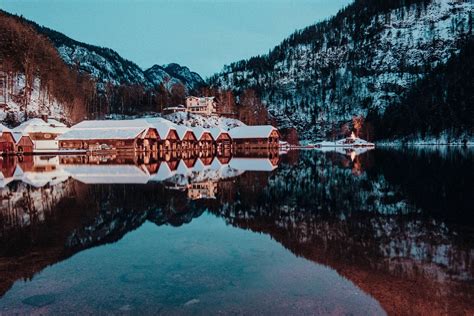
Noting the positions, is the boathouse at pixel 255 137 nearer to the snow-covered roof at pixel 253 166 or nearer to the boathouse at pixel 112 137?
the boathouse at pixel 112 137

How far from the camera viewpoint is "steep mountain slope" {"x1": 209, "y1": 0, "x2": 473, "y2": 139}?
15100 centimetres

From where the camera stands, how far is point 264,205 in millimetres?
15461

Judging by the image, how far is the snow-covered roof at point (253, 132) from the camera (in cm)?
8495

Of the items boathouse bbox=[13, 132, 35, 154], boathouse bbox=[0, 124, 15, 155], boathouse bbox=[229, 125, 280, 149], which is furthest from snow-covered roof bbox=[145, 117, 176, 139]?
boathouse bbox=[0, 124, 15, 155]

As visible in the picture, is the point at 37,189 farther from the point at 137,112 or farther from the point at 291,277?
the point at 137,112

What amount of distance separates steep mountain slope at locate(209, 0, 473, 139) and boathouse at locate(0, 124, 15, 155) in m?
105

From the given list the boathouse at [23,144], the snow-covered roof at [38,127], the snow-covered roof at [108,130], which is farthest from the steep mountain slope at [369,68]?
the boathouse at [23,144]

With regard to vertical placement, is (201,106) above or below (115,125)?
above

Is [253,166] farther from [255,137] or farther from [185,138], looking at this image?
[255,137]

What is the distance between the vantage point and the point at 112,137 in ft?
209

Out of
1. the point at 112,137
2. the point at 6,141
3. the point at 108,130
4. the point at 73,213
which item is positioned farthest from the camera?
the point at 108,130

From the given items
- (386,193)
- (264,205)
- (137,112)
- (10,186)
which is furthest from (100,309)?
(137,112)

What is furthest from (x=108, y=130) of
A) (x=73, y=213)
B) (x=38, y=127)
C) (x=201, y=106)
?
(x=73, y=213)

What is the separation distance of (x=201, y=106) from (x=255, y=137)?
3436 centimetres
